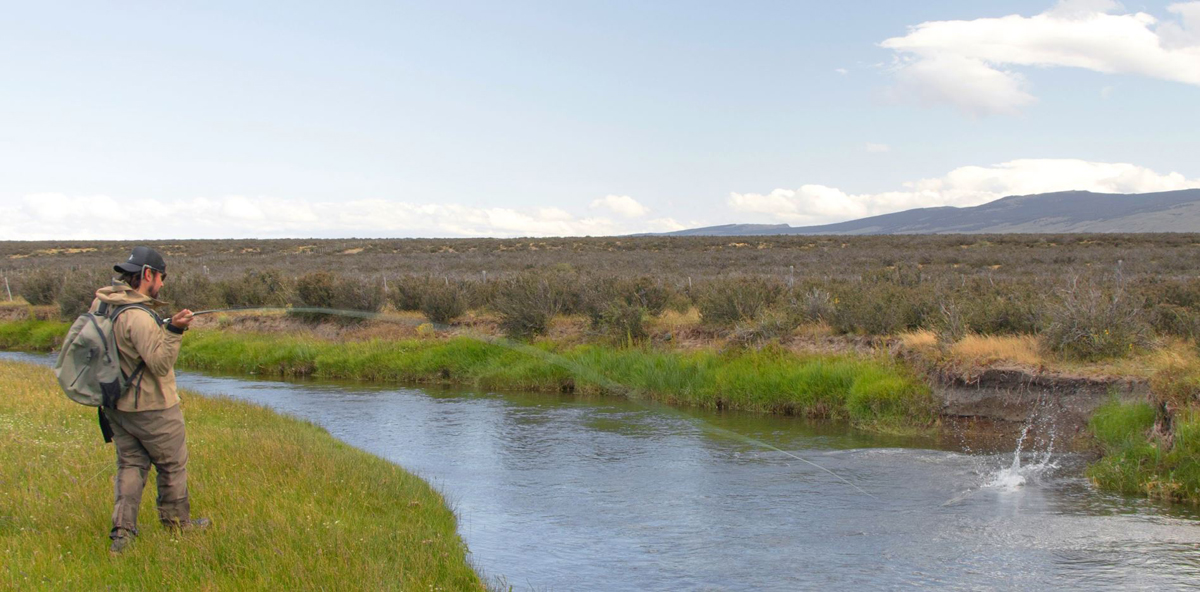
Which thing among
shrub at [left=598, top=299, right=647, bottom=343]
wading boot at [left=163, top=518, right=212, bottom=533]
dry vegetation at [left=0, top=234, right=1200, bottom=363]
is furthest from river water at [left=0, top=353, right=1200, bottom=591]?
shrub at [left=598, top=299, right=647, bottom=343]

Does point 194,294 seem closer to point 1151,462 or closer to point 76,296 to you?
point 76,296

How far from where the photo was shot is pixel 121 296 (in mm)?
6242

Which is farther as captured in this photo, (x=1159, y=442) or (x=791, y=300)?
(x=791, y=300)

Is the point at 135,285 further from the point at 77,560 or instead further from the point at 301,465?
the point at 301,465

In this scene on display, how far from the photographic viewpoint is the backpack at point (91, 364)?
239 inches

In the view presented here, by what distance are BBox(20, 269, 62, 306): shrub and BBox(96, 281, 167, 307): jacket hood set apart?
31443 mm

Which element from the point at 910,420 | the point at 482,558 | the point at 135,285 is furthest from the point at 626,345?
the point at 135,285

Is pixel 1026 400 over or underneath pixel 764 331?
underneath

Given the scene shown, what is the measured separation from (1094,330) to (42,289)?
34.9m

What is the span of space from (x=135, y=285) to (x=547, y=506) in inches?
197

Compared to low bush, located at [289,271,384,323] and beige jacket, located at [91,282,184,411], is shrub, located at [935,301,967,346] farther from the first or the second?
low bush, located at [289,271,384,323]

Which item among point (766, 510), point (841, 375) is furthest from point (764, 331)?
point (766, 510)

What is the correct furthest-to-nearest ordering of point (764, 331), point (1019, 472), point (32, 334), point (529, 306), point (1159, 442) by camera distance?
1. point (32, 334)
2. point (529, 306)
3. point (764, 331)
4. point (1019, 472)
5. point (1159, 442)

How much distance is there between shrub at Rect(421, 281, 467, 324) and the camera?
78.8 ft
